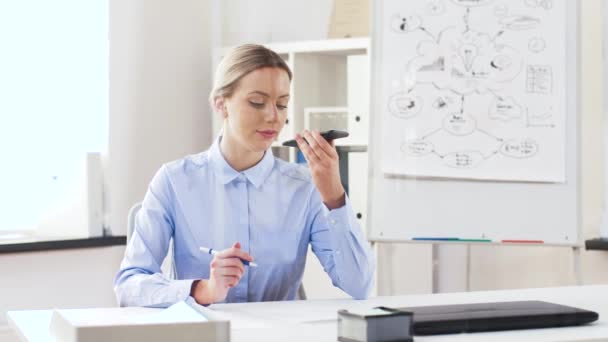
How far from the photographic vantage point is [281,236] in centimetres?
243

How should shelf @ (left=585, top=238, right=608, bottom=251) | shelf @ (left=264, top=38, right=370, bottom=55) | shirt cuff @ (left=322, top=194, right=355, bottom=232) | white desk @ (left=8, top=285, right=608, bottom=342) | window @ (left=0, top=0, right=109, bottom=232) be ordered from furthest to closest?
shelf @ (left=264, top=38, right=370, bottom=55) → window @ (left=0, top=0, right=109, bottom=232) → shelf @ (left=585, top=238, right=608, bottom=251) → shirt cuff @ (left=322, top=194, right=355, bottom=232) → white desk @ (left=8, top=285, right=608, bottom=342)

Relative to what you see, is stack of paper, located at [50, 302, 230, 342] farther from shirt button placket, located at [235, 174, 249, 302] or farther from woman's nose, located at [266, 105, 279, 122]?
woman's nose, located at [266, 105, 279, 122]

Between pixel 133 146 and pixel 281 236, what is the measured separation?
5.92ft

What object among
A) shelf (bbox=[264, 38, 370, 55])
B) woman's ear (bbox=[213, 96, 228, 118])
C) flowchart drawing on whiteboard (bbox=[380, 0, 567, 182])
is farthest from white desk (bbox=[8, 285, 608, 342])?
shelf (bbox=[264, 38, 370, 55])

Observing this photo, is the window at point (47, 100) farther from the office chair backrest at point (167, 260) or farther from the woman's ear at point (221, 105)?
the woman's ear at point (221, 105)

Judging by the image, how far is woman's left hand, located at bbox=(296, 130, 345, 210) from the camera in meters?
2.25

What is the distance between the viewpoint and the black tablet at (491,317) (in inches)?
70.7

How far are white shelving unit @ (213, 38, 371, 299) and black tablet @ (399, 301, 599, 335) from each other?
70.4 inches

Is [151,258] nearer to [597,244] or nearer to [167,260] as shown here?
[167,260]

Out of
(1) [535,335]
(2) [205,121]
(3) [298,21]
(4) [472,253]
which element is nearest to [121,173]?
(2) [205,121]

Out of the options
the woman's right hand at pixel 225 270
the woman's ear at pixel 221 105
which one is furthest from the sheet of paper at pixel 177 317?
the woman's ear at pixel 221 105

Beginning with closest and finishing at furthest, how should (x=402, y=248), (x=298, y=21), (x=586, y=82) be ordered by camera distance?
(x=586, y=82) < (x=402, y=248) < (x=298, y=21)

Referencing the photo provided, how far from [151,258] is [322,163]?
48 centimetres

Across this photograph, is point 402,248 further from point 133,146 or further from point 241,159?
point 241,159
